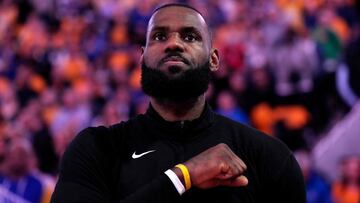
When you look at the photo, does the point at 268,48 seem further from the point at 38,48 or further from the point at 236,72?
the point at 38,48

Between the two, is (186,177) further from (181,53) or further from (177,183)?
(181,53)

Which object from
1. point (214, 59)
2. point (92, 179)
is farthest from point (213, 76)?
point (92, 179)

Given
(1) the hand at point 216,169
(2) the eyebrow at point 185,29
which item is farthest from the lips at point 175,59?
(1) the hand at point 216,169

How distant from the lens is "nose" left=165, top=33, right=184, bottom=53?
2461 millimetres

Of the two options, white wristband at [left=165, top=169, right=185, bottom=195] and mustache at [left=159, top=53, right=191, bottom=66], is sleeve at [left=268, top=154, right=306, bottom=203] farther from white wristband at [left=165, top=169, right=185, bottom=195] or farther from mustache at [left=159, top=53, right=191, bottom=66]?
mustache at [left=159, top=53, right=191, bottom=66]

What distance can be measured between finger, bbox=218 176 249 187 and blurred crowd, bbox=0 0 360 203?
3381 millimetres

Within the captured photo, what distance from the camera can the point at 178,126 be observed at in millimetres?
2547

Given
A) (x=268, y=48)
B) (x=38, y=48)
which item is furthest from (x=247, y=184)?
(x=38, y=48)

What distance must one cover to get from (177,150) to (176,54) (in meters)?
0.31

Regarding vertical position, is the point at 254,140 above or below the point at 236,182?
above

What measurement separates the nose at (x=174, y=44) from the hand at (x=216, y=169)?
1.18 ft

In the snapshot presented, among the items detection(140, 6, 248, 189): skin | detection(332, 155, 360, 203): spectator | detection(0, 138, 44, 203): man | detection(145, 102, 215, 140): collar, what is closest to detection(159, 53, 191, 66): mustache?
detection(140, 6, 248, 189): skin

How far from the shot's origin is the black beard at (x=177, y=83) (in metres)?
2.47

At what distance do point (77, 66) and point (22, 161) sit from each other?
5557mm
